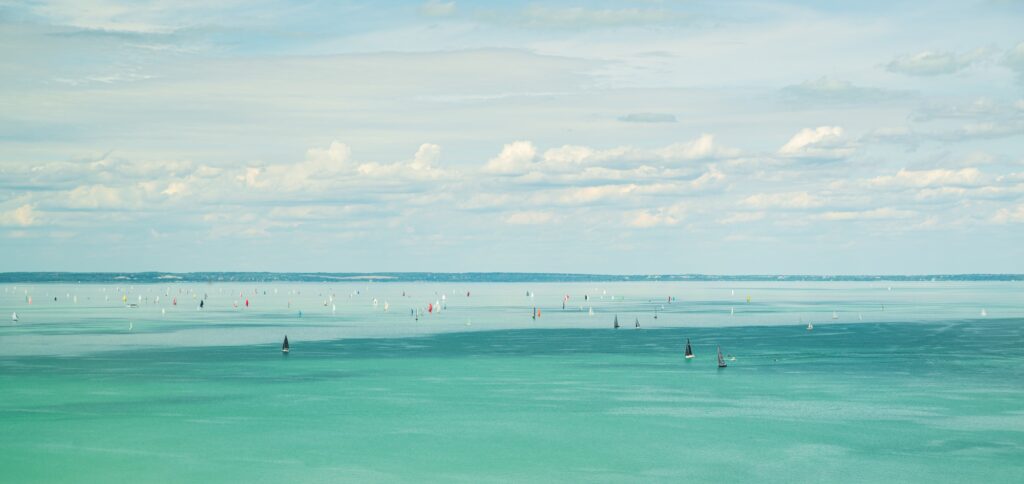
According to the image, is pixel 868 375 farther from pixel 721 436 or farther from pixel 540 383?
pixel 721 436

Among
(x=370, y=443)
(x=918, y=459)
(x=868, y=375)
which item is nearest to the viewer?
(x=918, y=459)

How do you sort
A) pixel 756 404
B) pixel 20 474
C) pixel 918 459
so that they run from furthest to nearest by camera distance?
pixel 756 404 → pixel 918 459 → pixel 20 474

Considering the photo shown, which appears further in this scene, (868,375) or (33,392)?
(868,375)

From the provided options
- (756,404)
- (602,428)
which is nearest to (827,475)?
(602,428)

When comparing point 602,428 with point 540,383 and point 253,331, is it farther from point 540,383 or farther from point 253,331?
point 253,331

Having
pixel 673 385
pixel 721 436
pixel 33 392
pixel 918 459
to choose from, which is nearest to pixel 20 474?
pixel 33 392

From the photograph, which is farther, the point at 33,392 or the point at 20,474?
the point at 33,392
